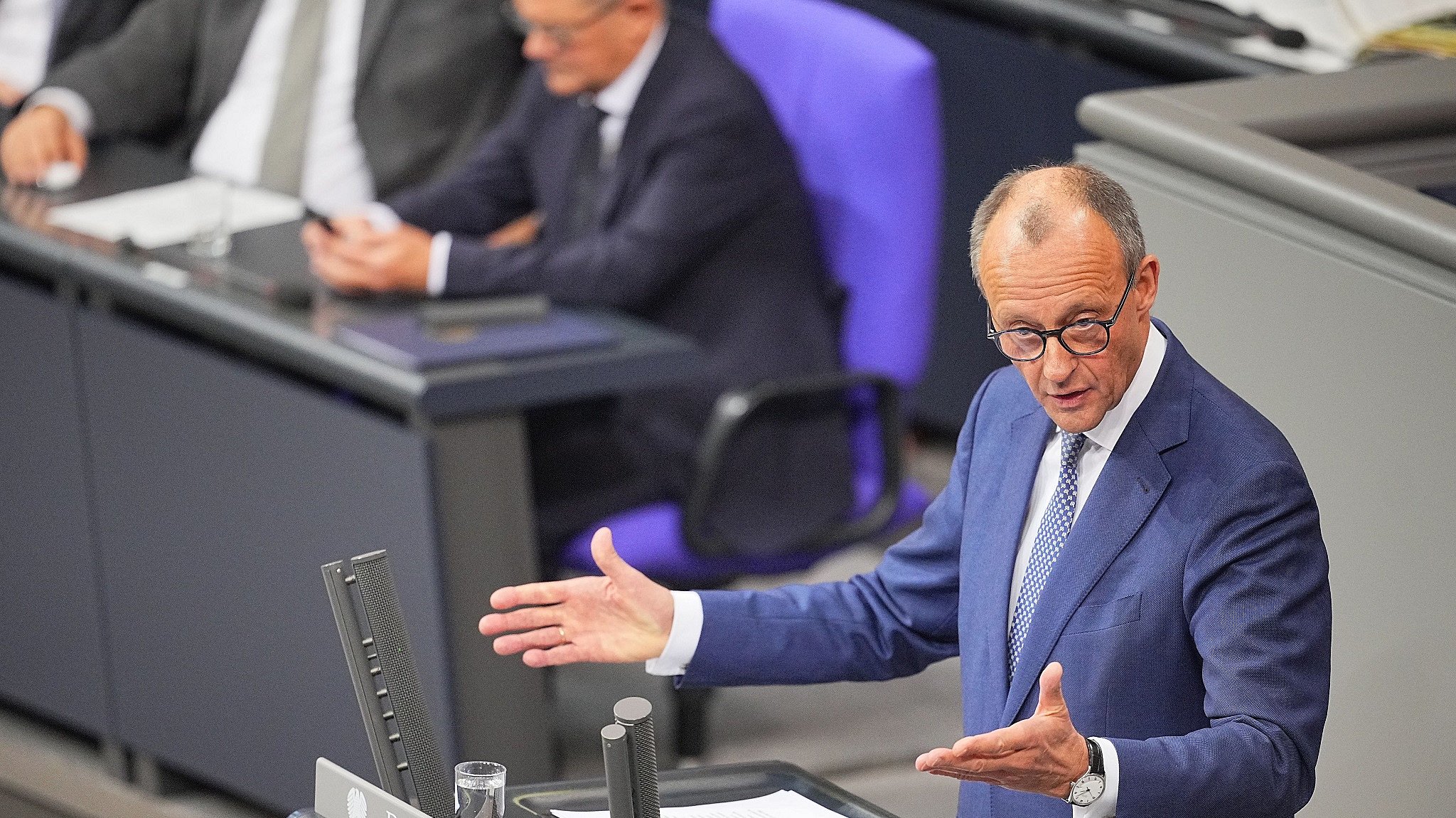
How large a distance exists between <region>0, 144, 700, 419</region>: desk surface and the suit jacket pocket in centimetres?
123

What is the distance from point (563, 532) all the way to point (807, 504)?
375mm

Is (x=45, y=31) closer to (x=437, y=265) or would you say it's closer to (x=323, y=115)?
(x=323, y=115)

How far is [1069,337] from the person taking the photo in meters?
1.64

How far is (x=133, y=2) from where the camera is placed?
14.9 ft

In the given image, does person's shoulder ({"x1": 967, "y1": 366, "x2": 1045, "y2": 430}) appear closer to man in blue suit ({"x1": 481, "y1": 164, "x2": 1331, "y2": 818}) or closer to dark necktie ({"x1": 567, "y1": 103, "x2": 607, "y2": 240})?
man in blue suit ({"x1": 481, "y1": 164, "x2": 1331, "y2": 818})

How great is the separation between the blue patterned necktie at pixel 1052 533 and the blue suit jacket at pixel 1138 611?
0.06ft

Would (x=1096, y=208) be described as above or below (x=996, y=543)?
above

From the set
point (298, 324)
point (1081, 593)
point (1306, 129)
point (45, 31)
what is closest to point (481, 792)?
point (1081, 593)

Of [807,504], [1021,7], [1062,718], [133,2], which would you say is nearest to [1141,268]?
[1062,718]

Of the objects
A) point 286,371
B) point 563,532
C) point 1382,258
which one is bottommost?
point 563,532

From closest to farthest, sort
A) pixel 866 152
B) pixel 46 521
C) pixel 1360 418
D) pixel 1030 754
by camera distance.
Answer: pixel 1030 754, pixel 1360 418, pixel 866 152, pixel 46 521

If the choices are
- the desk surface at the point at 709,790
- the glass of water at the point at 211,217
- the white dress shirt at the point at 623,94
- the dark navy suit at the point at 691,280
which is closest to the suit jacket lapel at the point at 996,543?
the desk surface at the point at 709,790

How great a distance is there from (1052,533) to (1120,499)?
3.4 inches

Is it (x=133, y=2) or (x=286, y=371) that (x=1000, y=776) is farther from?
(x=133, y=2)
